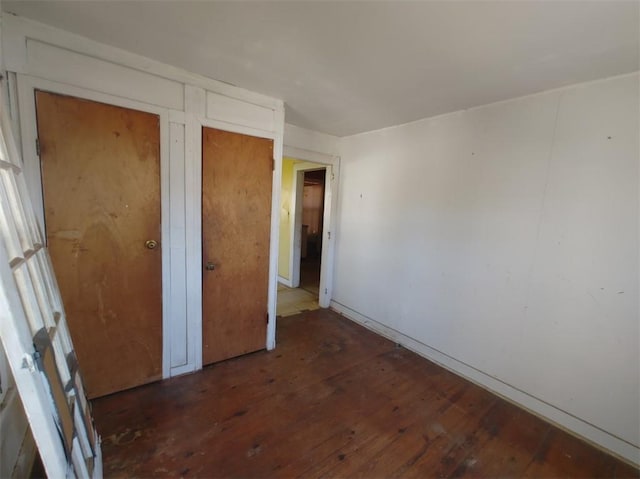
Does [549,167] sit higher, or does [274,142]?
[274,142]

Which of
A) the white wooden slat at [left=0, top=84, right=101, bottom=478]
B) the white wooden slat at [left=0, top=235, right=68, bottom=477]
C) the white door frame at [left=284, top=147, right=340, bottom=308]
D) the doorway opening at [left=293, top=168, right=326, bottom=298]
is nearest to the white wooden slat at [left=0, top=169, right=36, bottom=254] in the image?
the white wooden slat at [left=0, top=84, right=101, bottom=478]

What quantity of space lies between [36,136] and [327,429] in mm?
2534

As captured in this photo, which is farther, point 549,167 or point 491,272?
point 491,272

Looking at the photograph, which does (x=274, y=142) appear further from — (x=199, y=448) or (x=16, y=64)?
(x=199, y=448)

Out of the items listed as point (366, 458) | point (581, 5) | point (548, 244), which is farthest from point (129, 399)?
point (581, 5)

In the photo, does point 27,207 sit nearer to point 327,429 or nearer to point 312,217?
point 327,429

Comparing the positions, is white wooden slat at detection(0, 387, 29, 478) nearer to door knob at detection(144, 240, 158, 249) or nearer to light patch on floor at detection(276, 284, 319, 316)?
door knob at detection(144, 240, 158, 249)

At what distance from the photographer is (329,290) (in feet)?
12.8

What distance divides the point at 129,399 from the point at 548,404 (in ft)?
10.00

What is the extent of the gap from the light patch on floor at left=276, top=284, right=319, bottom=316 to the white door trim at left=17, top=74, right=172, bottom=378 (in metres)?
1.80

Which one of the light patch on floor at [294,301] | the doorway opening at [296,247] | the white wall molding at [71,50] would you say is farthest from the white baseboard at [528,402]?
the white wall molding at [71,50]

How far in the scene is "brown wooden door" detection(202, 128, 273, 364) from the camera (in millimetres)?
2223

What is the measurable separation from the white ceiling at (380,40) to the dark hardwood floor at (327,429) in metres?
2.37

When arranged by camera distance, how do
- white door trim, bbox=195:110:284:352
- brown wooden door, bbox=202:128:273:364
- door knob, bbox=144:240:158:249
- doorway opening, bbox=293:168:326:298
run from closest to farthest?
door knob, bbox=144:240:158:249 < white door trim, bbox=195:110:284:352 < brown wooden door, bbox=202:128:273:364 < doorway opening, bbox=293:168:326:298
